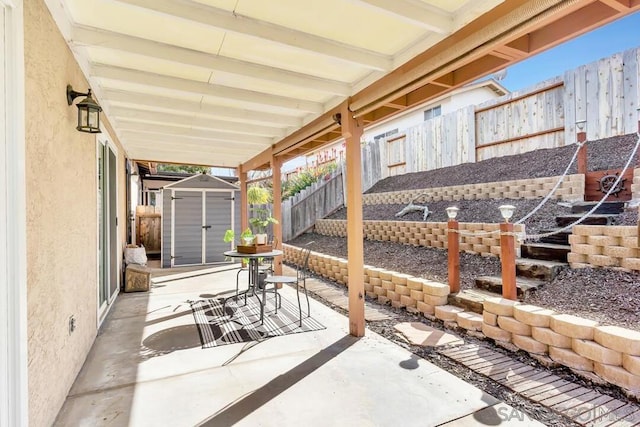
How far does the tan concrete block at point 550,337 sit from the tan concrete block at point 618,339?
0.66ft

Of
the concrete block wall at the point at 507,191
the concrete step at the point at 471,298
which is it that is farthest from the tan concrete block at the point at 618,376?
the concrete block wall at the point at 507,191

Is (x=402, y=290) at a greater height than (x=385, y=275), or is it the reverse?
(x=385, y=275)

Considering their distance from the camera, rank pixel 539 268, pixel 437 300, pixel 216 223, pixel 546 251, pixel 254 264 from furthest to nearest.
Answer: pixel 216 223 < pixel 254 264 < pixel 546 251 < pixel 437 300 < pixel 539 268

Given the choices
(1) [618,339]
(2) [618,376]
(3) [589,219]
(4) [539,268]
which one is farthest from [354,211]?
(3) [589,219]

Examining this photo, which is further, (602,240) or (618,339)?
(602,240)

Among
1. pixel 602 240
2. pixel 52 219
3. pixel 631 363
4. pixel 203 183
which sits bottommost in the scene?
pixel 631 363

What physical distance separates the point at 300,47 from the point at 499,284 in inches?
125

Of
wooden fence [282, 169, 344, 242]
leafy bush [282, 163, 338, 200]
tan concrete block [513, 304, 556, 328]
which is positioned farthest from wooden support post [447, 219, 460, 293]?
leafy bush [282, 163, 338, 200]

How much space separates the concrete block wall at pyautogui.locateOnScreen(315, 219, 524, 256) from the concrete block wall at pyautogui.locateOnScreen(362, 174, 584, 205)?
1.31 meters

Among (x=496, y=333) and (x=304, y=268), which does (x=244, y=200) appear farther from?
(x=496, y=333)

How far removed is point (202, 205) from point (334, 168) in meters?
4.19

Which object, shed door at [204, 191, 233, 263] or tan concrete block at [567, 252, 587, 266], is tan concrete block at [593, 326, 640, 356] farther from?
shed door at [204, 191, 233, 263]

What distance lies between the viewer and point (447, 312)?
3.61m

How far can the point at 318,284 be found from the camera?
5828 mm
